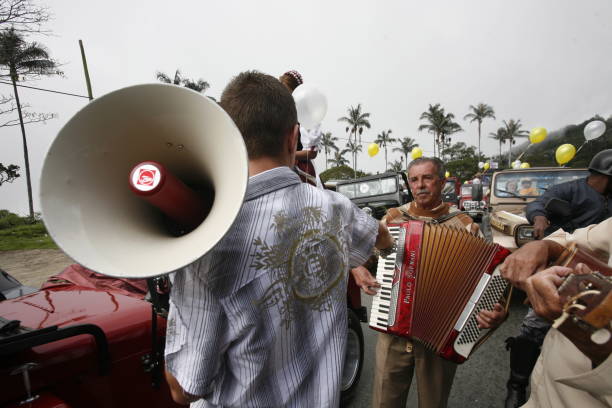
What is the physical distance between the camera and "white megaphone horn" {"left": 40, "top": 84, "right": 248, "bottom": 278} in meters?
0.57

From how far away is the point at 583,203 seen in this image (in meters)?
2.96

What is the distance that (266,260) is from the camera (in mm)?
753

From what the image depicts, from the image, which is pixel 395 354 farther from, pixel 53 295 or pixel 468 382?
pixel 53 295

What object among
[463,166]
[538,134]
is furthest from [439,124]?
[538,134]

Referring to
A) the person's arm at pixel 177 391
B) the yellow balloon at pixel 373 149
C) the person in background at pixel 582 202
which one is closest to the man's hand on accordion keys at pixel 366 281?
the person's arm at pixel 177 391

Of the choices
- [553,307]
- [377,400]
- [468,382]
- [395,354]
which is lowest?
[468,382]

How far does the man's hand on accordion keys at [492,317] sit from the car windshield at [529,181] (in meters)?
4.04

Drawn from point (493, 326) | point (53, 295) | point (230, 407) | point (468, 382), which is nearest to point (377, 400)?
point (493, 326)

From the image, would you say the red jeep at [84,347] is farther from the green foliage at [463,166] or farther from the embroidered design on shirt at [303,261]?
the green foliage at [463,166]

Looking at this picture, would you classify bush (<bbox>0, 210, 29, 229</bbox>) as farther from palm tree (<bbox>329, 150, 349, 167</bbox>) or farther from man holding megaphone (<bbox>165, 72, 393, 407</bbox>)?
palm tree (<bbox>329, 150, 349, 167</bbox>)

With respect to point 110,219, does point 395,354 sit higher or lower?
lower

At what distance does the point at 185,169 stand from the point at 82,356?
1.13 meters

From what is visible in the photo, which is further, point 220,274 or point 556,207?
point 556,207

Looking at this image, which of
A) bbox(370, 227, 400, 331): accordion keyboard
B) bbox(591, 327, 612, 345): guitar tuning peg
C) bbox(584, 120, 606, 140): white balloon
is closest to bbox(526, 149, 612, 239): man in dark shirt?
bbox(370, 227, 400, 331): accordion keyboard
